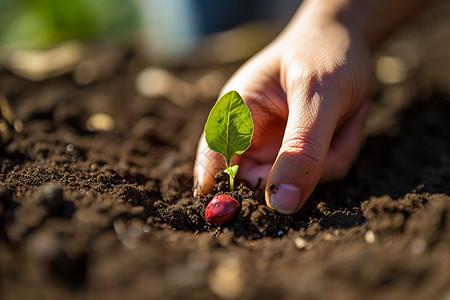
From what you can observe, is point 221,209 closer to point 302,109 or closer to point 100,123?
point 302,109

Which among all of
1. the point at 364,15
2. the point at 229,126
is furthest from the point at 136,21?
the point at 229,126

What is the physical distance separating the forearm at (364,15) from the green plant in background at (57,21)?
100 inches

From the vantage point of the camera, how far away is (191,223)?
1683 millimetres

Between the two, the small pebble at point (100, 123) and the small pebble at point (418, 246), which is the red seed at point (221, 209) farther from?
the small pebble at point (100, 123)

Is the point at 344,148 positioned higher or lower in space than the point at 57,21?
lower

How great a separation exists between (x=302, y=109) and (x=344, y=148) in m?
0.52

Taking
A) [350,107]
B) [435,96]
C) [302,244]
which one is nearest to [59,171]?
[302,244]

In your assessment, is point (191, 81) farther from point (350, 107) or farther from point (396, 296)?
point (396, 296)

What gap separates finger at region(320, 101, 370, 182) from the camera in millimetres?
2021

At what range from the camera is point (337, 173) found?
80.0 inches

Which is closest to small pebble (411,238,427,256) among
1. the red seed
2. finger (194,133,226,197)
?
the red seed

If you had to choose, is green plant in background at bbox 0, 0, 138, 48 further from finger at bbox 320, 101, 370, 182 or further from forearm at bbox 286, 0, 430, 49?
finger at bbox 320, 101, 370, 182

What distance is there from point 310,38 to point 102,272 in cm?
157

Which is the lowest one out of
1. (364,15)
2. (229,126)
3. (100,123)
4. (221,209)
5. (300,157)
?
(100,123)
